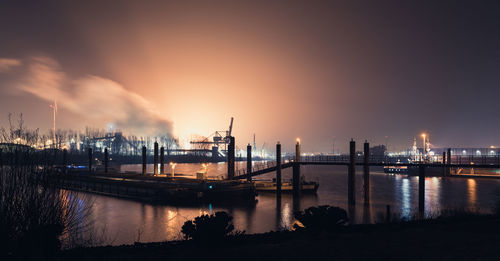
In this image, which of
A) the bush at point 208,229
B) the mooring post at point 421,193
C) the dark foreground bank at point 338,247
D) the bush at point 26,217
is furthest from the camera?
the mooring post at point 421,193

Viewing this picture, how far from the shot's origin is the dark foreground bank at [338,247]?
514 inches

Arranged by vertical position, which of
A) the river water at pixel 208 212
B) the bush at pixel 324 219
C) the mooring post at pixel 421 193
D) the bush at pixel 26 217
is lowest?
the river water at pixel 208 212

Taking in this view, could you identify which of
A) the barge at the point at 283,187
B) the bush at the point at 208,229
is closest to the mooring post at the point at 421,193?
the barge at the point at 283,187

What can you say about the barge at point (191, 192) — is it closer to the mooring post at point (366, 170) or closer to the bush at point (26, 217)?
the mooring post at point (366, 170)

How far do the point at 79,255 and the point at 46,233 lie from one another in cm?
161

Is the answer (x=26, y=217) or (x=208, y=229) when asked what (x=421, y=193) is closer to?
(x=208, y=229)

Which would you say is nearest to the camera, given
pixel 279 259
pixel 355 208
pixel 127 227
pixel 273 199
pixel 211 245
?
pixel 279 259

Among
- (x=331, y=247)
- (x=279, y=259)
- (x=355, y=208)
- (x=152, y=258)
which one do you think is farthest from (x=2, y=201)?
(x=355, y=208)

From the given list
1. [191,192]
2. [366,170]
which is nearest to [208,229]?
[366,170]

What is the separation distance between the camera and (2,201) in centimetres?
1372

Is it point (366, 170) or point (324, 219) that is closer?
point (324, 219)

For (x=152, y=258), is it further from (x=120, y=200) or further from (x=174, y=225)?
(x=120, y=200)

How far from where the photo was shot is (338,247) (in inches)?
570

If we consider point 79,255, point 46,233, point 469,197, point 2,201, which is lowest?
Answer: point 469,197
